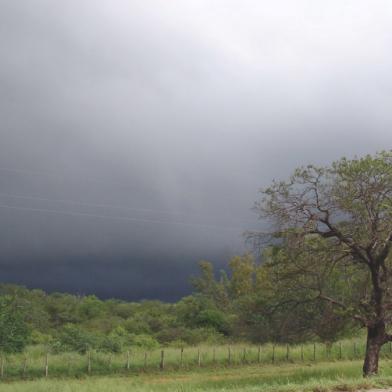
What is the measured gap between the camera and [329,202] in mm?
23031

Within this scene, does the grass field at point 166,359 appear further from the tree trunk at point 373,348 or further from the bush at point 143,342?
the tree trunk at point 373,348

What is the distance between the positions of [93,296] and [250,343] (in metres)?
52.1

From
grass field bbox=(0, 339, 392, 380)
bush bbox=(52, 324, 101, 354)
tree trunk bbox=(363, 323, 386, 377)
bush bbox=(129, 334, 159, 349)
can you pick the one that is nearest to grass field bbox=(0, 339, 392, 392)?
grass field bbox=(0, 339, 392, 380)

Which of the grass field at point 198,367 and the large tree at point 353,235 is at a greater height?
the large tree at point 353,235

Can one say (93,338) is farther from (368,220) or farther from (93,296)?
(93,296)

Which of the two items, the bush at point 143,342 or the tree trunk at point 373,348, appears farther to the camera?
the bush at point 143,342

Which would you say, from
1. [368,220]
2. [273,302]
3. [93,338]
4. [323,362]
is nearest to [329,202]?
[368,220]

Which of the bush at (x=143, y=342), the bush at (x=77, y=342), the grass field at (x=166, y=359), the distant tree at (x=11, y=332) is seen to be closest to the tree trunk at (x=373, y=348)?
the grass field at (x=166, y=359)

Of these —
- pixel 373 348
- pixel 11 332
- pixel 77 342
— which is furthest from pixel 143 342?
pixel 373 348

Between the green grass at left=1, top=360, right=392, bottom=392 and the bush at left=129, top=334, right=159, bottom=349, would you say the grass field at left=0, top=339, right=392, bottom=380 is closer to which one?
the green grass at left=1, top=360, right=392, bottom=392

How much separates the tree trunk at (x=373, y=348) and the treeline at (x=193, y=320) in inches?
66.7

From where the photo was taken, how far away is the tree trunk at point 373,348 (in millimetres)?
22703

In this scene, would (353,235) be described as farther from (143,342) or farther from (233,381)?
(143,342)

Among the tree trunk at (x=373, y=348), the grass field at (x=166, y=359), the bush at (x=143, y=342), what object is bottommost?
the bush at (x=143, y=342)
